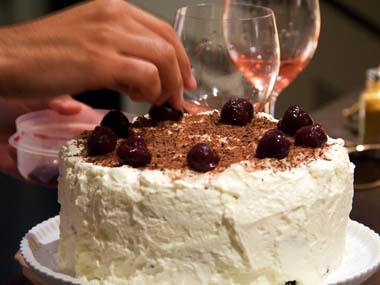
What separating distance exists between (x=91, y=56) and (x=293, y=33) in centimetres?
61

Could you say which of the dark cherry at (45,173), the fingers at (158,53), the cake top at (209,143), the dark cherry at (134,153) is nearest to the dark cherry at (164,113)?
the cake top at (209,143)

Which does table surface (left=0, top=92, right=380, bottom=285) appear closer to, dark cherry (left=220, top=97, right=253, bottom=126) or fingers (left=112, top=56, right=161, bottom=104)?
dark cherry (left=220, top=97, right=253, bottom=126)

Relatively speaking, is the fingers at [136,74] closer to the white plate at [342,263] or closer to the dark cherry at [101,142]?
the dark cherry at [101,142]

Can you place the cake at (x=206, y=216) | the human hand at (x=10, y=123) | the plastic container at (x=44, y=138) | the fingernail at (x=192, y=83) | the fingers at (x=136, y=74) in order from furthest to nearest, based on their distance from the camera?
the human hand at (x=10, y=123), the plastic container at (x=44, y=138), the fingernail at (x=192, y=83), the fingers at (x=136, y=74), the cake at (x=206, y=216)

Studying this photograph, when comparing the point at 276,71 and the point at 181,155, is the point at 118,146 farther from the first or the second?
the point at 276,71

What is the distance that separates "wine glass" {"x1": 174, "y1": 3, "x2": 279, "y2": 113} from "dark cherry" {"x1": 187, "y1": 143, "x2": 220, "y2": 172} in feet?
1.12

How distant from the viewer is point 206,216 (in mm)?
1180

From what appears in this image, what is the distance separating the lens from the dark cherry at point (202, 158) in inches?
47.8

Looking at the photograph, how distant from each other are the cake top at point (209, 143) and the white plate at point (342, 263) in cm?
17

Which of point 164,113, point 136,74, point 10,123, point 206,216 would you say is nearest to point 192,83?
point 164,113

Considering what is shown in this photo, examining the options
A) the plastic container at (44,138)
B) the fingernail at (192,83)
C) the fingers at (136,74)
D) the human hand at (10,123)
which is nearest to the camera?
the fingers at (136,74)

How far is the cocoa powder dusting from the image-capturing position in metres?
1.26

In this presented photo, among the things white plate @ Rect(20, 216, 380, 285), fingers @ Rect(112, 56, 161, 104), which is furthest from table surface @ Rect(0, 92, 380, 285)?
fingers @ Rect(112, 56, 161, 104)

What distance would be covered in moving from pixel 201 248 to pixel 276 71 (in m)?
0.49
